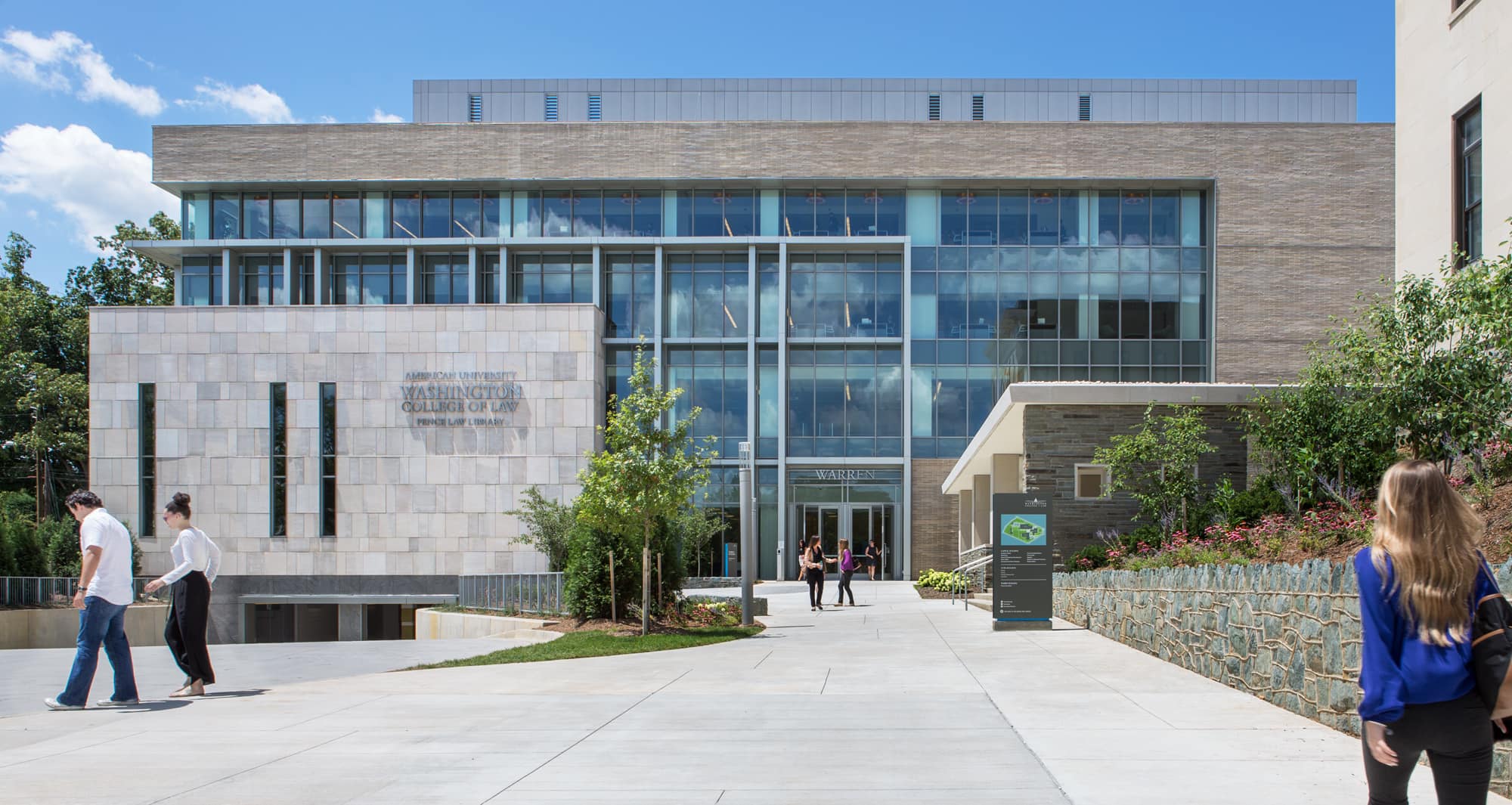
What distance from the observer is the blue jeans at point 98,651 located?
9664 mm

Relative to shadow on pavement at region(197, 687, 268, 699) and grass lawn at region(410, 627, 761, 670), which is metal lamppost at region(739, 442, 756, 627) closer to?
grass lawn at region(410, 627, 761, 670)

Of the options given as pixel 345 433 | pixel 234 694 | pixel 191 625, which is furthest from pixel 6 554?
pixel 191 625

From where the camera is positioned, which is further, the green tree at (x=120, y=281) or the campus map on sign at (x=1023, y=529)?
the green tree at (x=120, y=281)

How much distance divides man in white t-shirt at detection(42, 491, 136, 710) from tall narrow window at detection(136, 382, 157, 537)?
105ft

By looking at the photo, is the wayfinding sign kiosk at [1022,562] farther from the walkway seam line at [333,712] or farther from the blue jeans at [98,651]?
the blue jeans at [98,651]

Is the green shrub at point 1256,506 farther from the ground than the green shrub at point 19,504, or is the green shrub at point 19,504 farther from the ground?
the green shrub at point 1256,506

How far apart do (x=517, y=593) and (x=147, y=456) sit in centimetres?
2215

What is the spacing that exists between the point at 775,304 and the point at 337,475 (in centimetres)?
1739

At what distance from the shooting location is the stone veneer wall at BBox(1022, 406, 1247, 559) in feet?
70.6

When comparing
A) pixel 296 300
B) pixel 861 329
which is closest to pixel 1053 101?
pixel 861 329

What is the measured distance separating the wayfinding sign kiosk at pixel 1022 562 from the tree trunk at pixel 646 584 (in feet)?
18.0

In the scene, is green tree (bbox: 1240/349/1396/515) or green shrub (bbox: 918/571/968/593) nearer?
green tree (bbox: 1240/349/1396/515)

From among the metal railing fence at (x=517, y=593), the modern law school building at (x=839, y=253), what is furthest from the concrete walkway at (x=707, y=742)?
the modern law school building at (x=839, y=253)

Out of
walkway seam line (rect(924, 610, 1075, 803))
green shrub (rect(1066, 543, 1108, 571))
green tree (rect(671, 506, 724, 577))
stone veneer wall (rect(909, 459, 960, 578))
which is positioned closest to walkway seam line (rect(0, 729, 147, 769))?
walkway seam line (rect(924, 610, 1075, 803))
